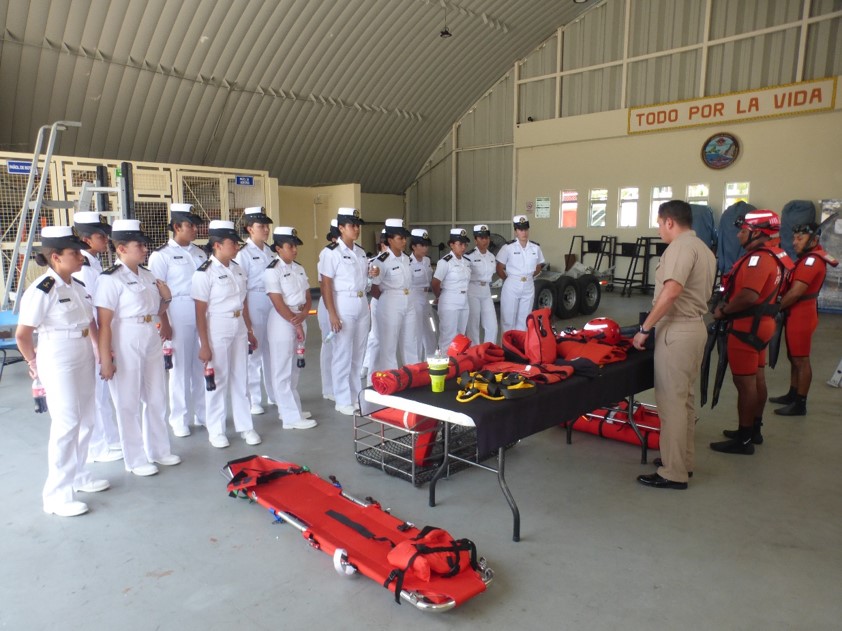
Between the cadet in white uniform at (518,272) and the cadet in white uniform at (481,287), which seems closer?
the cadet in white uniform at (481,287)

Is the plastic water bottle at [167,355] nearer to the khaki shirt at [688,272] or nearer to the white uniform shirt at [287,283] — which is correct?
the white uniform shirt at [287,283]

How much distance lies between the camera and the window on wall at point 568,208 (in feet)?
52.5

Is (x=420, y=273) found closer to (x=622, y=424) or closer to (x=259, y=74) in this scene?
(x=622, y=424)

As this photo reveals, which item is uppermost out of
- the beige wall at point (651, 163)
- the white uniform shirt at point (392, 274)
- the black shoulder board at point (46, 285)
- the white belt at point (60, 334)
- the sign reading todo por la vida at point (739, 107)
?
the sign reading todo por la vida at point (739, 107)

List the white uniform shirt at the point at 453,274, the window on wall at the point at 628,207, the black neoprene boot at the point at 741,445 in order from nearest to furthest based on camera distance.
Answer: the black neoprene boot at the point at 741,445, the white uniform shirt at the point at 453,274, the window on wall at the point at 628,207

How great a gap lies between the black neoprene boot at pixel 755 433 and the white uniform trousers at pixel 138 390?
4358mm

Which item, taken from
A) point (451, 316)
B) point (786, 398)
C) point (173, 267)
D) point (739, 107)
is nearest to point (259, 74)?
point (451, 316)

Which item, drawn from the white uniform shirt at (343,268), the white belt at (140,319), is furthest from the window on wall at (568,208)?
the white belt at (140,319)

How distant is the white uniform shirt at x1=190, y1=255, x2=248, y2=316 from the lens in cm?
428

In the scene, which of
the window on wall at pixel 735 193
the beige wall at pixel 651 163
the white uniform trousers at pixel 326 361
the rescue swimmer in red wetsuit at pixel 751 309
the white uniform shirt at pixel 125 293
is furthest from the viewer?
the window on wall at pixel 735 193

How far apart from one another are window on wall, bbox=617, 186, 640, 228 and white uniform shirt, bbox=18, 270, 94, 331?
45.7ft

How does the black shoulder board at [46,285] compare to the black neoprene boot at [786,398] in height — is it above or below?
above

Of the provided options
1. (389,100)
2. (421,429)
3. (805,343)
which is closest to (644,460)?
(421,429)

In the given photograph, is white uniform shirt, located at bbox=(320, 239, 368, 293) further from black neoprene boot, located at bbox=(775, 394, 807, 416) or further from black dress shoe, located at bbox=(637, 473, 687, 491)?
black neoprene boot, located at bbox=(775, 394, 807, 416)
